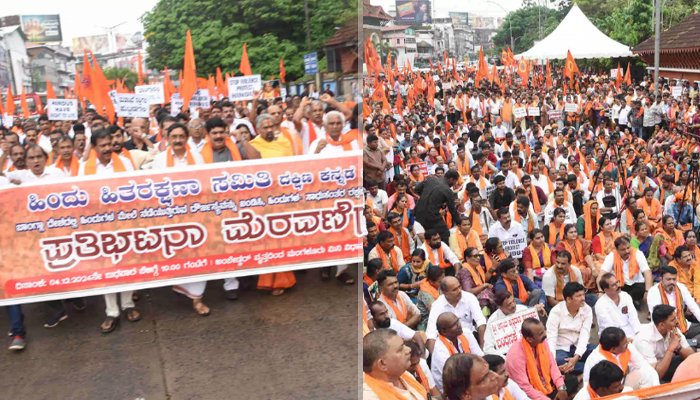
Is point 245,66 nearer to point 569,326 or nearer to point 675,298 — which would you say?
point 569,326

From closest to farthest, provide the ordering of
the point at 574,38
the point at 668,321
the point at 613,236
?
the point at 668,321 → the point at 613,236 → the point at 574,38

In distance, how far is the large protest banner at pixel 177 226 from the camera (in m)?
2.13

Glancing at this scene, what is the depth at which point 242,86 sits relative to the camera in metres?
2.30

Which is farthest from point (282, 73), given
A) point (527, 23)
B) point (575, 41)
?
point (575, 41)

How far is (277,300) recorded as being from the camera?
247cm

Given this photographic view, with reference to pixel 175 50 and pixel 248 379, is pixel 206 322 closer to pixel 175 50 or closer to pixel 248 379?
pixel 248 379

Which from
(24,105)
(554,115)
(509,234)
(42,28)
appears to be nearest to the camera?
(42,28)

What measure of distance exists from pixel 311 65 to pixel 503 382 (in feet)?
4.67

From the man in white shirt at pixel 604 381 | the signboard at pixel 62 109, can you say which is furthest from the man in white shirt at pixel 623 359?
the signboard at pixel 62 109

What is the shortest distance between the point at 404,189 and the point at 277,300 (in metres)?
2.43

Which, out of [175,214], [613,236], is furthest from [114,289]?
[613,236]

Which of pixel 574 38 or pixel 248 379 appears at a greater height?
pixel 574 38

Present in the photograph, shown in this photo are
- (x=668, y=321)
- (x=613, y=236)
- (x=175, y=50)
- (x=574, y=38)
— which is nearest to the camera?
(x=175, y=50)

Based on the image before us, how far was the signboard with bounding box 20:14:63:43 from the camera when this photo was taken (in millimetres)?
2020
